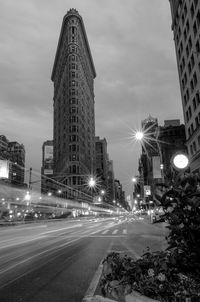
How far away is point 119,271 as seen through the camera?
331 centimetres

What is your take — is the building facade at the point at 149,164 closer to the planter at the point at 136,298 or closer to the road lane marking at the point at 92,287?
the road lane marking at the point at 92,287

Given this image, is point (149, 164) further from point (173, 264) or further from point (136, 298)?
point (136, 298)

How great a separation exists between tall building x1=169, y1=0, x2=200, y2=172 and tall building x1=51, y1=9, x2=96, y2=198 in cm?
6588

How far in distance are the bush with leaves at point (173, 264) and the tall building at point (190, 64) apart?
3851cm

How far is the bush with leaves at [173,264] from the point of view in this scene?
9.54ft

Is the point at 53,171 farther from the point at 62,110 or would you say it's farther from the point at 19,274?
the point at 19,274

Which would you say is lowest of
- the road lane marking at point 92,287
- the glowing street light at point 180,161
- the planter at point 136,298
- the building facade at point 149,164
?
the road lane marking at point 92,287

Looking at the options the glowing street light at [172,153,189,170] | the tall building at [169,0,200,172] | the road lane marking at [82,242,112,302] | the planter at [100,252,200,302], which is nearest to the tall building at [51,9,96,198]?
the tall building at [169,0,200,172]

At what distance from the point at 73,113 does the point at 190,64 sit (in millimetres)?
76694

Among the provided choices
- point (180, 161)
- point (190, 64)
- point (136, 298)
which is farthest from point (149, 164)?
point (136, 298)

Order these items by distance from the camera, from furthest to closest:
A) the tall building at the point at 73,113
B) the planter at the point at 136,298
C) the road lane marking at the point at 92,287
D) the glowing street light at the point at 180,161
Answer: the tall building at the point at 73,113
the glowing street light at the point at 180,161
the road lane marking at the point at 92,287
the planter at the point at 136,298

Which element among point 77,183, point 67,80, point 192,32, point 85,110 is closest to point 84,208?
point 77,183

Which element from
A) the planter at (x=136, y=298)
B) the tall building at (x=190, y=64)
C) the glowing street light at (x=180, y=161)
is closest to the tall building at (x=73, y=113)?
the tall building at (x=190, y=64)

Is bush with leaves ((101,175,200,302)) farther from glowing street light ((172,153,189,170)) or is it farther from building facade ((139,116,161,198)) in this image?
building facade ((139,116,161,198))
